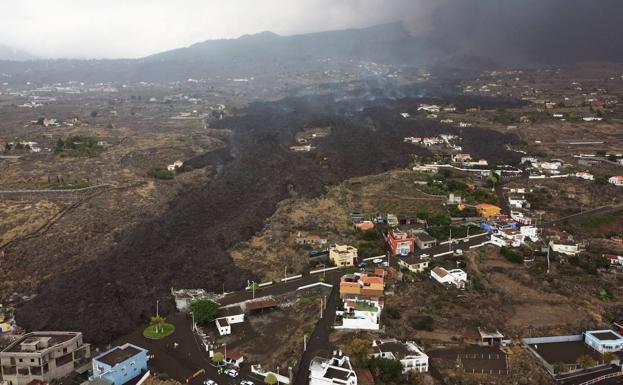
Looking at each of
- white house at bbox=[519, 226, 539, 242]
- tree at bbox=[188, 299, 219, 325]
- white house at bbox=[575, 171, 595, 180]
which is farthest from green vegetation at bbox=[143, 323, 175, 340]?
white house at bbox=[575, 171, 595, 180]

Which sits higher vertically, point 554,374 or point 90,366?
point 90,366

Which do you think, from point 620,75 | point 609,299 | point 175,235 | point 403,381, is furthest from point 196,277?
point 620,75

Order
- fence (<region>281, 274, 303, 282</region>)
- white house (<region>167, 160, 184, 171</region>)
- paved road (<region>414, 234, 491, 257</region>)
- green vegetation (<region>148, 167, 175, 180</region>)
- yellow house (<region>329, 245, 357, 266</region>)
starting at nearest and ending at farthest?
fence (<region>281, 274, 303, 282</region>) < yellow house (<region>329, 245, 357, 266</region>) < paved road (<region>414, 234, 491, 257</region>) < green vegetation (<region>148, 167, 175, 180</region>) < white house (<region>167, 160, 184, 171</region>)

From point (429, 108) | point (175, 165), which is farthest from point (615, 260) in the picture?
point (429, 108)

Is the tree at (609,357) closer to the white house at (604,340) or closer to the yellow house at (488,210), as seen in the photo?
the white house at (604,340)

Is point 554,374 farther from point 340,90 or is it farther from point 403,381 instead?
point 340,90

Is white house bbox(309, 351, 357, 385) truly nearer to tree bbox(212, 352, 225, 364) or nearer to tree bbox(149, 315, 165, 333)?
tree bbox(212, 352, 225, 364)
